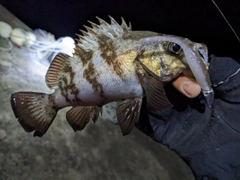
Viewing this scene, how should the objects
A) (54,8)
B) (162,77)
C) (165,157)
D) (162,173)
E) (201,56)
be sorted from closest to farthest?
1. (201,56)
2. (162,77)
3. (162,173)
4. (165,157)
5. (54,8)

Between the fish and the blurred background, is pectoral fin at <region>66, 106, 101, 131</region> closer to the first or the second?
the fish

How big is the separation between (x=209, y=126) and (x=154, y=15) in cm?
165

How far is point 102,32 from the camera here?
1343 mm

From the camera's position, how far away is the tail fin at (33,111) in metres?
1.43

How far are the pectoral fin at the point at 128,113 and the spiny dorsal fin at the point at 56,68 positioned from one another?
15.1 inches

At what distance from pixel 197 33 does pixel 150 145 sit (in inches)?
52.0

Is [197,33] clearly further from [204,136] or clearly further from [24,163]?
[24,163]

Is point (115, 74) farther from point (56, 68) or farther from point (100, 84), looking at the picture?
point (56, 68)

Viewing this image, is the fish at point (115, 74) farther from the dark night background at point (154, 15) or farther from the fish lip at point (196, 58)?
the dark night background at point (154, 15)

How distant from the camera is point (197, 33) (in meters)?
2.95

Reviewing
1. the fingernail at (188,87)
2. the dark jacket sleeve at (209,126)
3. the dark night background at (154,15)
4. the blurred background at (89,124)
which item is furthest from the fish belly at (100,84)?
the dark night background at (154,15)

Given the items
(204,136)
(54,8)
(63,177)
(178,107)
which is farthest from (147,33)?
(54,8)

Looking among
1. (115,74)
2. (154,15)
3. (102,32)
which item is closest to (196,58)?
(115,74)

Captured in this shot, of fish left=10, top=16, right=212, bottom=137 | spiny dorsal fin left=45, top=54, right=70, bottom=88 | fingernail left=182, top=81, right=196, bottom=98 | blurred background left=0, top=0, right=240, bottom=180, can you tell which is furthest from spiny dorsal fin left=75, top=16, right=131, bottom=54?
blurred background left=0, top=0, right=240, bottom=180
